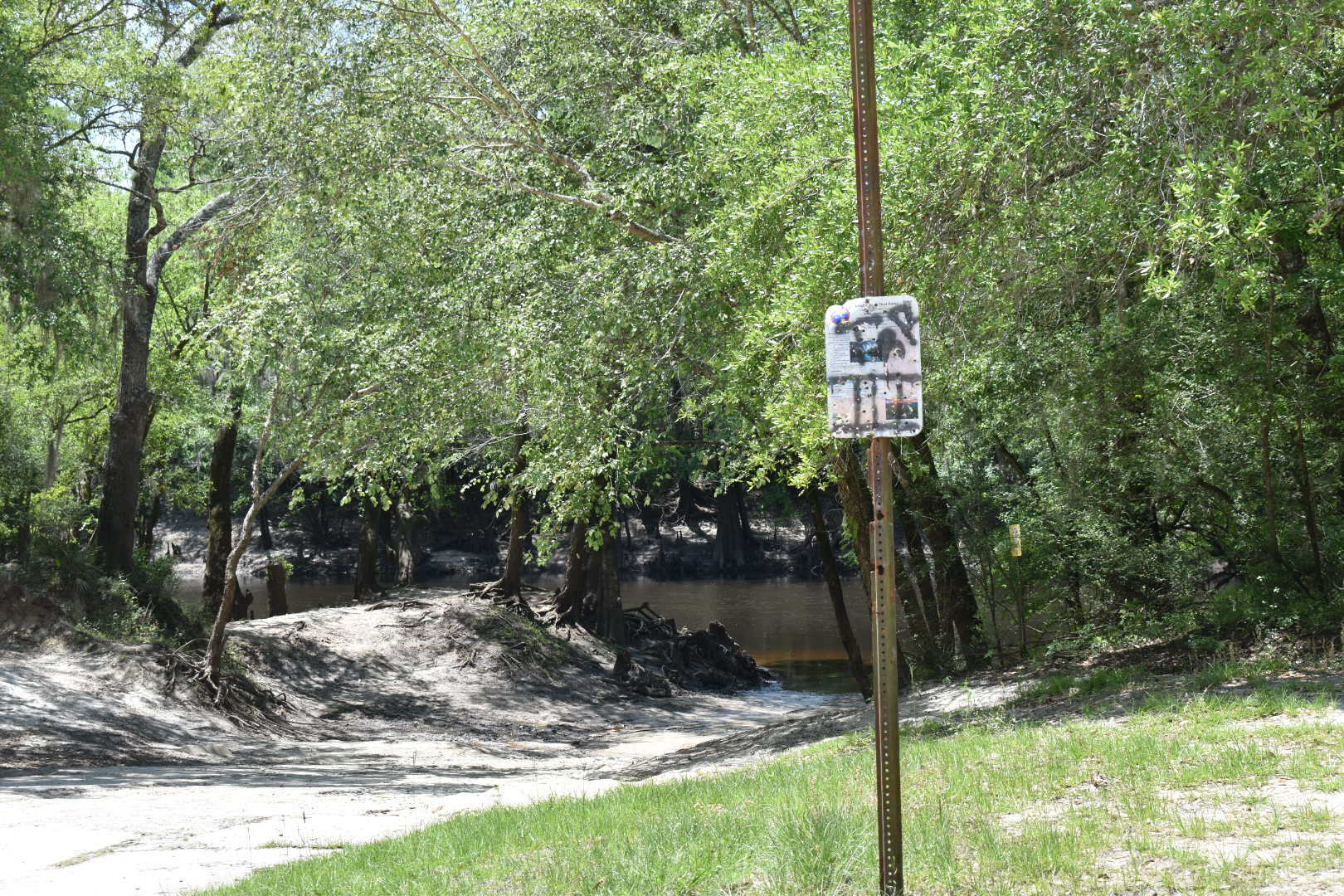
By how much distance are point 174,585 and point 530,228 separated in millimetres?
11412

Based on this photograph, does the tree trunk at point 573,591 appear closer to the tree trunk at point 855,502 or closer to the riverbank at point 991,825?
the tree trunk at point 855,502

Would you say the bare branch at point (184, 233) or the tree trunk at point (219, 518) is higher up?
the bare branch at point (184, 233)

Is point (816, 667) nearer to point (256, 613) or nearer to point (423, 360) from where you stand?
point (423, 360)

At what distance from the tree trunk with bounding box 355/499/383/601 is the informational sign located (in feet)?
76.1

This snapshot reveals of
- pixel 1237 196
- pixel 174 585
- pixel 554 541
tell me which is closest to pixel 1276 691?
pixel 1237 196

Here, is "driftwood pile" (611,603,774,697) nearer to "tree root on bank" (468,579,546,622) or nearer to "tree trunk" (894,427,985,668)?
"tree root on bank" (468,579,546,622)

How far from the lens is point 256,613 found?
131 feet

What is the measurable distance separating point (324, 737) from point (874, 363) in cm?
1441

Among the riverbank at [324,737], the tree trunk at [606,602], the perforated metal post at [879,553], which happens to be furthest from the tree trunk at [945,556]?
the tree trunk at [606,602]

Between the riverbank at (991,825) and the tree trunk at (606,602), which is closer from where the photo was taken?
the riverbank at (991,825)

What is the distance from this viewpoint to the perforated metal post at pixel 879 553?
15.4ft

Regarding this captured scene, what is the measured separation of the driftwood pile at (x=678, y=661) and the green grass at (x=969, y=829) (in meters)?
Answer: 14.8

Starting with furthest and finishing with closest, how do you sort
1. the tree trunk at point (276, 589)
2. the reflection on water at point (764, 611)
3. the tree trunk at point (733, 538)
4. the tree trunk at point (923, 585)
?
the tree trunk at point (733, 538)
the reflection on water at point (764, 611)
the tree trunk at point (276, 589)
the tree trunk at point (923, 585)

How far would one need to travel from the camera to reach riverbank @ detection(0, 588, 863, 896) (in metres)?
8.71
